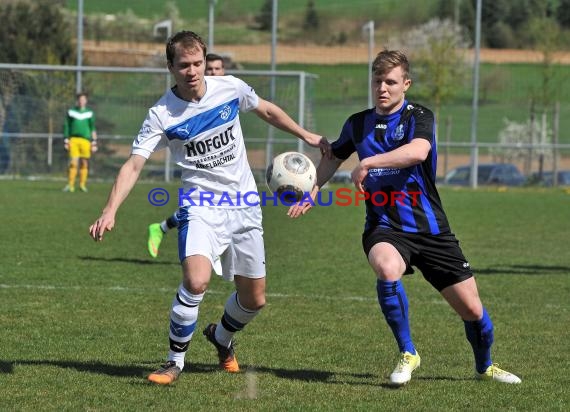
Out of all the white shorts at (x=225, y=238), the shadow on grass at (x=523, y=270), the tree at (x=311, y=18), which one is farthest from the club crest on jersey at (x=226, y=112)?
the tree at (x=311, y=18)

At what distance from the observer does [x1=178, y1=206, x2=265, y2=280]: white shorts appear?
220 inches

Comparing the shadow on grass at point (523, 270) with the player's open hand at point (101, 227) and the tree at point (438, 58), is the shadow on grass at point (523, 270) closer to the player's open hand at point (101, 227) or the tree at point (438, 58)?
the player's open hand at point (101, 227)

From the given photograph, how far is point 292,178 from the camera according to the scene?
5855 mm

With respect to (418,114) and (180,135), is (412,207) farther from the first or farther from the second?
(180,135)

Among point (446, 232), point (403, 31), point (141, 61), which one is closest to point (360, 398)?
point (446, 232)

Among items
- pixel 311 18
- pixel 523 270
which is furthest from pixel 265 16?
pixel 523 270

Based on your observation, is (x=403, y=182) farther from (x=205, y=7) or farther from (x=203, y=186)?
(x=205, y=7)

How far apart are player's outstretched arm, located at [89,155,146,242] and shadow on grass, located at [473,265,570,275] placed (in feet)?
20.0

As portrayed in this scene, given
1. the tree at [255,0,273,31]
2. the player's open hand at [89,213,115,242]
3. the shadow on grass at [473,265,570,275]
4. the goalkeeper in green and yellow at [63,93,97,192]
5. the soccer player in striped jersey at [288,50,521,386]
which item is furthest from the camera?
the tree at [255,0,273,31]

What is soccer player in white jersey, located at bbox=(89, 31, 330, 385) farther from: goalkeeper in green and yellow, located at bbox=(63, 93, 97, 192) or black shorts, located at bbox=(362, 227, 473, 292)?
goalkeeper in green and yellow, located at bbox=(63, 93, 97, 192)

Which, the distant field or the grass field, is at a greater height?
the distant field

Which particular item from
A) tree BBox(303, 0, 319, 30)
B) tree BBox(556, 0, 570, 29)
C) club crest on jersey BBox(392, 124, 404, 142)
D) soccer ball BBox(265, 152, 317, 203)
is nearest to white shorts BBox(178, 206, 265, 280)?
soccer ball BBox(265, 152, 317, 203)

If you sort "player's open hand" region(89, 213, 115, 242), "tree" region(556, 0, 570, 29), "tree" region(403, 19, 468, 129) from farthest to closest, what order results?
"tree" region(556, 0, 570, 29), "tree" region(403, 19, 468, 129), "player's open hand" region(89, 213, 115, 242)

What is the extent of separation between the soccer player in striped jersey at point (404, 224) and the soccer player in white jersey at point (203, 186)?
0.48 m
